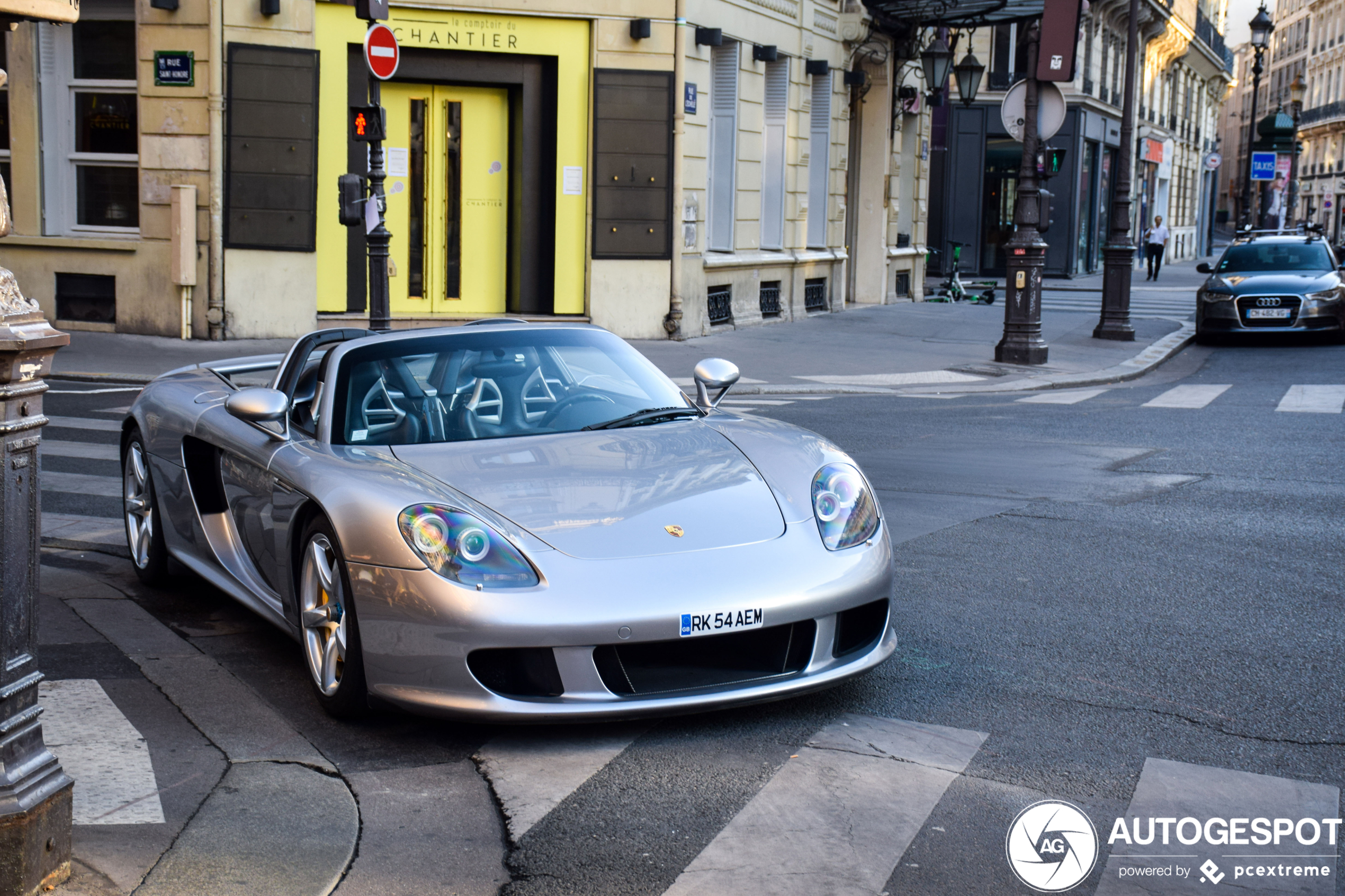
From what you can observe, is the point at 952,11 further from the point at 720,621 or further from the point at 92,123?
the point at 720,621

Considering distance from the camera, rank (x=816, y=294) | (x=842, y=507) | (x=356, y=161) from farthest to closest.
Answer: (x=816, y=294) < (x=356, y=161) < (x=842, y=507)

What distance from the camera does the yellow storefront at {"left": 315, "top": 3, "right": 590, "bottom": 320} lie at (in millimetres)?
17703

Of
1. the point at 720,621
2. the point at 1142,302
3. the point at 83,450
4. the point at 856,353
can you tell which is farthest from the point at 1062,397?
the point at 1142,302

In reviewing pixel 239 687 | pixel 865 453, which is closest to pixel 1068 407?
pixel 865 453

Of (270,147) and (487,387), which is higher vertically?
(270,147)

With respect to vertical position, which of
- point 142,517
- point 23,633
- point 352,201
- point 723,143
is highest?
point 723,143

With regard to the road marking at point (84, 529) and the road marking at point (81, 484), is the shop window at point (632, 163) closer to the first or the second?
the road marking at point (81, 484)

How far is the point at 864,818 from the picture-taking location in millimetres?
3584

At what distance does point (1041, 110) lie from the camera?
16.9m

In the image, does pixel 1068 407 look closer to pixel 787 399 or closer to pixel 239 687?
pixel 787 399

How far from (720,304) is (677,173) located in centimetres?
242

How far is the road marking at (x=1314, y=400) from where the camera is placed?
1273 centimetres

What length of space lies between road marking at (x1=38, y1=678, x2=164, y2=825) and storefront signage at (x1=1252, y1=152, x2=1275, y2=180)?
42.8 m

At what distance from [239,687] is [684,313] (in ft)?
48.1
